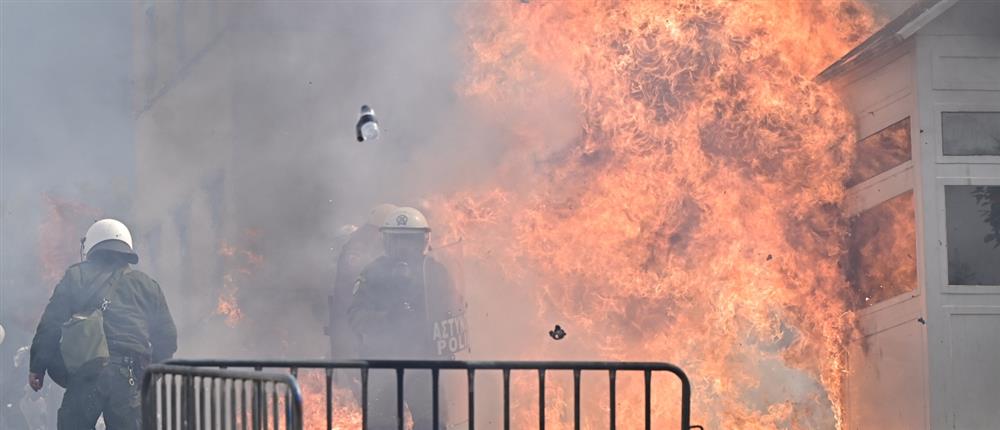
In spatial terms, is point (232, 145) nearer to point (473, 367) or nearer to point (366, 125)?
point (366, 125)

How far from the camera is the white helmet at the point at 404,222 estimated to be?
9766 millimetres

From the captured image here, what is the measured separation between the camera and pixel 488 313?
1127cm

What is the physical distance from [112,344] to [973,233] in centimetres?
639

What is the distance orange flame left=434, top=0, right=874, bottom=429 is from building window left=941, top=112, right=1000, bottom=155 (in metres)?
1.09

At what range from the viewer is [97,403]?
7.67 m

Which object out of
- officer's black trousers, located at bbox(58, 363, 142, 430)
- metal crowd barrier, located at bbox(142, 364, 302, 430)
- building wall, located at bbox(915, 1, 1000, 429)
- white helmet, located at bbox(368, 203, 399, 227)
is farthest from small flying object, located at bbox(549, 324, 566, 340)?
metal crowd barrier, located at bbox(142, 364, 302, 430)

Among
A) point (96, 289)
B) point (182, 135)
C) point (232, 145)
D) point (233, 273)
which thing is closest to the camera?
point (96, 289)

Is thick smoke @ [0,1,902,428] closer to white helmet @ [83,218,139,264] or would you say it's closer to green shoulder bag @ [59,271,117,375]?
white helmet @ [83,218,139,264]

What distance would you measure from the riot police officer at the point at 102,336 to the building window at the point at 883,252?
5.64 m

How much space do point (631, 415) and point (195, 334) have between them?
5540 mm

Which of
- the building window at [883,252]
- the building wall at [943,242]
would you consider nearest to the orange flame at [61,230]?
the building window at [883,252]

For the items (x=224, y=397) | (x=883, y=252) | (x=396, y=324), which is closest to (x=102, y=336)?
(x=396, y=324)

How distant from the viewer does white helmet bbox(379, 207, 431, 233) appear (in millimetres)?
9766

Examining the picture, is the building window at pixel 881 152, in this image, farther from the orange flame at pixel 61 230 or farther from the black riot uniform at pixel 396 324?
the orange flame at pixel 61 230
